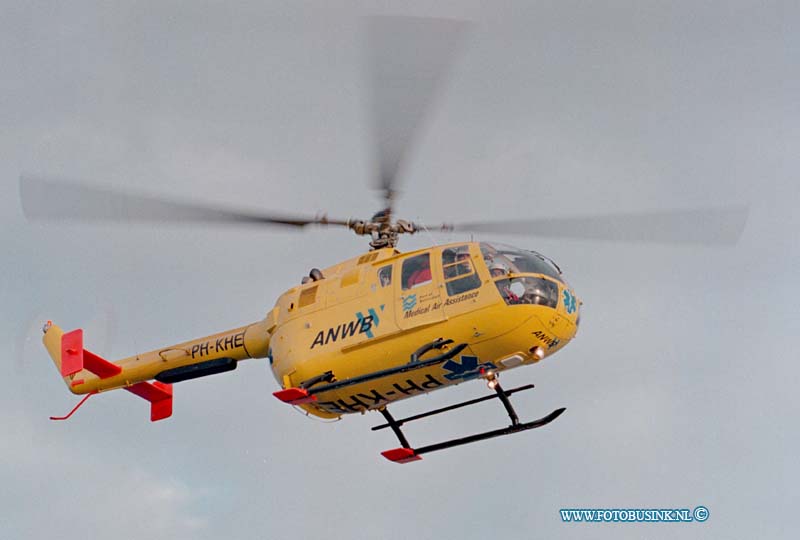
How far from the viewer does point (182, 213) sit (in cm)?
1917

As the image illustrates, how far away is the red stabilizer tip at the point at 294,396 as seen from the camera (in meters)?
19.0

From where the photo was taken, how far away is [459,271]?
18250 mm

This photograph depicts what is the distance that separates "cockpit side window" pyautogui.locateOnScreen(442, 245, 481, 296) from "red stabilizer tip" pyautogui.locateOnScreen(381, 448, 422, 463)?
353 cm

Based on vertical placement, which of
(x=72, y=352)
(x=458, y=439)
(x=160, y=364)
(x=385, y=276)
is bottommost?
(x=458, y=439)

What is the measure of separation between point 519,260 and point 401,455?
14.3ft

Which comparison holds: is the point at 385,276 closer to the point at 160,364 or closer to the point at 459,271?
the point at 459,271

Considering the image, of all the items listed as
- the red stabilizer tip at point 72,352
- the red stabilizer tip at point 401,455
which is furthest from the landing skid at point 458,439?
the red stabilizer tip at point 72,352

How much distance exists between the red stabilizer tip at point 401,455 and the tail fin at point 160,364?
9.49ft

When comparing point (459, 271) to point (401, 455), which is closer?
point (459, 271)

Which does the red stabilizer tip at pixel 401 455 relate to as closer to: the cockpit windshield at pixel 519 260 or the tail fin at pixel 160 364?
the tail fin at pixel 160 364

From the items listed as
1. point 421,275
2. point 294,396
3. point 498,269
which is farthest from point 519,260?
point 294,396

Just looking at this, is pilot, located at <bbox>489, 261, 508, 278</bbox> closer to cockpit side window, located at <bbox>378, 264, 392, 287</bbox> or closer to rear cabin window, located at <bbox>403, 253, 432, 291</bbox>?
rear cabin window, located at <bbox>403, 253, 432, 291</bbox>

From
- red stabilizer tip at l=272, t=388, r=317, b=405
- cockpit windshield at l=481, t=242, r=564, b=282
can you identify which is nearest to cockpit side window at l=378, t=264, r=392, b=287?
cockpit windshield at l=481, t=242, r=564, b=282

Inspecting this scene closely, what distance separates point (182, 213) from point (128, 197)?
0.91 meters
